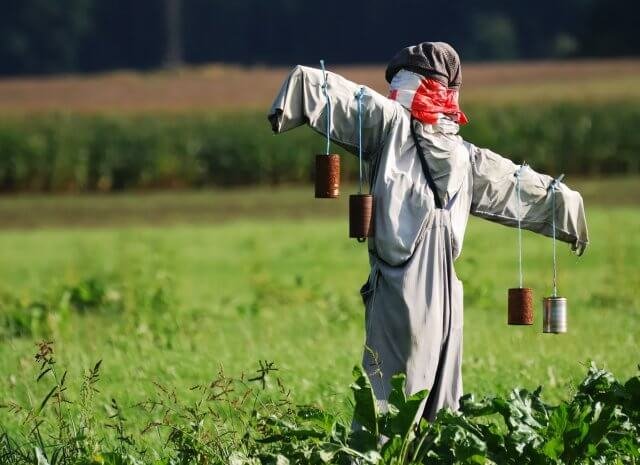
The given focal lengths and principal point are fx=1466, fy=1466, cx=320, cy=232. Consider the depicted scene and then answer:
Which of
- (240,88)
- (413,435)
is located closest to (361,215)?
(413,435)

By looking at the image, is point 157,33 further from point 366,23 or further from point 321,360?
point 321,360

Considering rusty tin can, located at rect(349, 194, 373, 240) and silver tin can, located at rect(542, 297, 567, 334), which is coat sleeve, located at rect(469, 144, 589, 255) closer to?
silver tin can, located at rect(542, 297, 567, 334)

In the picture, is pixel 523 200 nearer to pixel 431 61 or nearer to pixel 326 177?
pixel 431 61

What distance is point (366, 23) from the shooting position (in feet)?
236

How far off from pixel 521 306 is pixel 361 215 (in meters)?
0.78

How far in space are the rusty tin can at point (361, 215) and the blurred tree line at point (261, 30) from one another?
6068cm

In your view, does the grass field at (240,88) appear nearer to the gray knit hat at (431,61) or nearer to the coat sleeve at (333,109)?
the gray knit hat at (431,61)

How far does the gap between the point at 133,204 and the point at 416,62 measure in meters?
20.9

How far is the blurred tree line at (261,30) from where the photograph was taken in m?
68.8

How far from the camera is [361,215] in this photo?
5539 mm

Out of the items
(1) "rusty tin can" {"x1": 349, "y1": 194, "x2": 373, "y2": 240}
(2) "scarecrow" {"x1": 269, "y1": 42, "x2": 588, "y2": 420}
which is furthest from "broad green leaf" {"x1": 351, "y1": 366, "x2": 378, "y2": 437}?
(1) "rusty tin can" {"x1": 349, "y1": 194, "x2": 373, "y2": 240}

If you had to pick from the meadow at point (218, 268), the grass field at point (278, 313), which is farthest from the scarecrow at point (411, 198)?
the grass field at point (278, 313)

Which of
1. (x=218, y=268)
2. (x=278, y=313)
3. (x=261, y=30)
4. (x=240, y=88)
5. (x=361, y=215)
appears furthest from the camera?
(x=261, y=30)

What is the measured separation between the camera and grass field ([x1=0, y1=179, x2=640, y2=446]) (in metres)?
8.17
